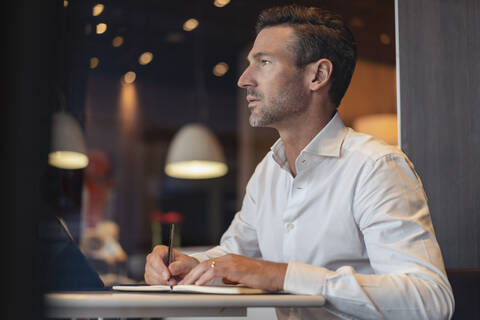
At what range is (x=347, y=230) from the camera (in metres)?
1.50

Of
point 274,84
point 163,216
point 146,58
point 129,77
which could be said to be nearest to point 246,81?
point 274,84

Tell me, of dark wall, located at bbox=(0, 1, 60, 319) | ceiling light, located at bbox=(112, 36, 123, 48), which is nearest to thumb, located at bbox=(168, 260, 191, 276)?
dark wall, located at bbox=(0, 1, 60, 319)

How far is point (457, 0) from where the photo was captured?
1922mm

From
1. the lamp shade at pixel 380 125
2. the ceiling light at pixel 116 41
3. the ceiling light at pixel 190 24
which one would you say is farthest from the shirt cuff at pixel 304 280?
the ceiling light at pixel 190 24

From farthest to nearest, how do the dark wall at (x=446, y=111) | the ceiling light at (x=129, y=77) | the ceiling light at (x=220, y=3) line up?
1. the ceiling light at (x=129, y=77)
2. the ceiling light at (x=220, y=3)
3. the dark wall at (x=446, y=111)

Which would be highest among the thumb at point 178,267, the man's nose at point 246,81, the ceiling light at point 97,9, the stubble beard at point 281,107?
the ceiling light at point 97,9

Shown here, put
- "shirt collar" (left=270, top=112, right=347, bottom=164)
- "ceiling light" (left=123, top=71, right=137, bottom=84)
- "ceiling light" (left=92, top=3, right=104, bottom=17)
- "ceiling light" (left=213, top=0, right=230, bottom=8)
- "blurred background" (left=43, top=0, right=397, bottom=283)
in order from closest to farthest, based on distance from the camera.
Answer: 1. "shirt collar" (left=270, top=112, right=347, bottom=164)
2. "ceiling light" (left=92, top=3, right=104, bottom=17)
3. "ceiling light" (left=213, top=0, right=230, bottom=8)
4. "blurred background" (left=43, top=0, right=397, bottom=283)
5. "ceiling light" (left=123, top=71, right=137, bottom=84)

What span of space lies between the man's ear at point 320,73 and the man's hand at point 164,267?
2.30 feet

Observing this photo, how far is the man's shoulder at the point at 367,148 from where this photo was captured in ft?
4.80

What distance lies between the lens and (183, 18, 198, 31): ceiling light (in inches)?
258

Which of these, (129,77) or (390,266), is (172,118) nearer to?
(129,77)

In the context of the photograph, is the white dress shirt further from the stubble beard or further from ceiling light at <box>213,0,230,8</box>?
ceiling light at <box>213,0,230,8</box>

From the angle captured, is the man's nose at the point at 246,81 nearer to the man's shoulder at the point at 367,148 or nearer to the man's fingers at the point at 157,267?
the man's shoulder at the point at 367,148

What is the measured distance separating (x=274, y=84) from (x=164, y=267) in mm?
689
